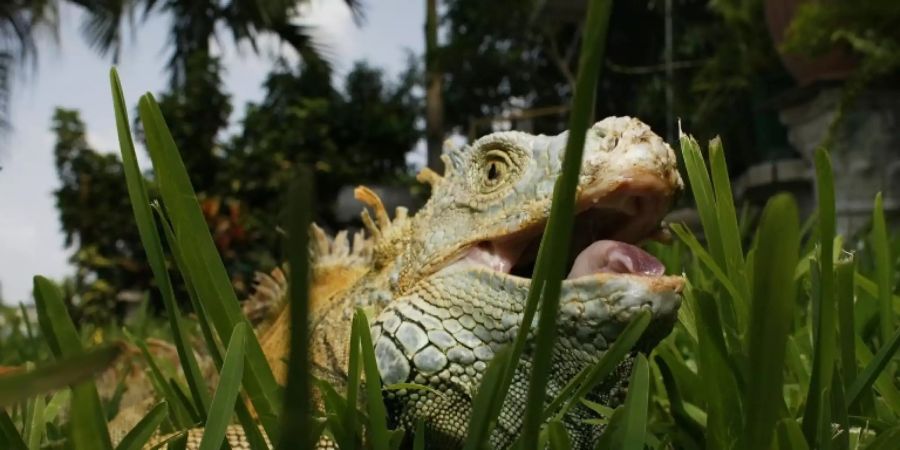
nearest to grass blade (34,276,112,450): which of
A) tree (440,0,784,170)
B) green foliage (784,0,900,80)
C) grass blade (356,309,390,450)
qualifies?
grass blade (356,309,390,450)

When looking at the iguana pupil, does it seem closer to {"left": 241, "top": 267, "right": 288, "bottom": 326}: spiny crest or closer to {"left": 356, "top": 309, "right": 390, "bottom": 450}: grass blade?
{"left": 356, "top": 309, "right": 390, "bottom": 450}: grass blade

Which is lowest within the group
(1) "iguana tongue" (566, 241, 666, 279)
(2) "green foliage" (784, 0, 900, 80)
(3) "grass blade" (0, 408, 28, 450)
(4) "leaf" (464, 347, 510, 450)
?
(3) "grass blade" (0, 408, 28, 450)

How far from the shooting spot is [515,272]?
1.86 feet

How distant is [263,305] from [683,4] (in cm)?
563

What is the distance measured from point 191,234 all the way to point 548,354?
167 millimetres

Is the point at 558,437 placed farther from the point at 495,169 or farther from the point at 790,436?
the point at 495,169

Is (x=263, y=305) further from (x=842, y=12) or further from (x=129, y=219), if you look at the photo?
(x=129, y=219)

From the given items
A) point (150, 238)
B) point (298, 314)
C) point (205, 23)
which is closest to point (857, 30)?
point (150, 238)

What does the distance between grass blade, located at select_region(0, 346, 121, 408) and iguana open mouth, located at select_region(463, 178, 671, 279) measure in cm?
37

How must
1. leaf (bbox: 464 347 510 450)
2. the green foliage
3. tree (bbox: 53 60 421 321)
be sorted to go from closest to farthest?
leaf (bbox: 464 347 510 450) → the green foliage → tree (bbox: 53 60 421 321)

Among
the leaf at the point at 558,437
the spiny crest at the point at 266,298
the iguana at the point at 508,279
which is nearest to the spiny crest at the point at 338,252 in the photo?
the spiny crest at the point at 266,298

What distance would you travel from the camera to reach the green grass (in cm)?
21

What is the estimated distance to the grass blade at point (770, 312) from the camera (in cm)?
23

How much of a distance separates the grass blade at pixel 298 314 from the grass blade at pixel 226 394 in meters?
0.14
